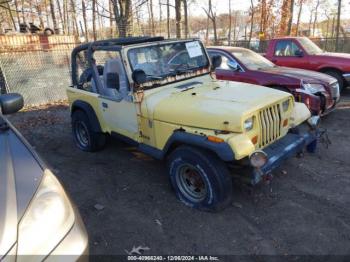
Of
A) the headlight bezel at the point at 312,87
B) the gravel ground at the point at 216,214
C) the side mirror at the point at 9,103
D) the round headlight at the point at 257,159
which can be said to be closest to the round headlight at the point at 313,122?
the gravel ground at the point at 216,214

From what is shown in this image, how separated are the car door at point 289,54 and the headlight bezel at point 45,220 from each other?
8491 mm

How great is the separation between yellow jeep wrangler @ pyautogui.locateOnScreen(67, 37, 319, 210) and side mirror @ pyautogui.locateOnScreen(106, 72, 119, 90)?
1 centimetres

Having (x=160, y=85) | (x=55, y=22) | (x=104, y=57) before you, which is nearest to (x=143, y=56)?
(x=160, y=85)

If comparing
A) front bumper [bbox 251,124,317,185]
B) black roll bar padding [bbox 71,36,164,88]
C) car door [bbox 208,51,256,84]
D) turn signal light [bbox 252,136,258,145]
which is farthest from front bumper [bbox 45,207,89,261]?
car door [bbox 208,51,256,84]

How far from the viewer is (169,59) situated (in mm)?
4535

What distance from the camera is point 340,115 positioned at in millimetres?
7242

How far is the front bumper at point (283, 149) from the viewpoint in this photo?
11.1 feet

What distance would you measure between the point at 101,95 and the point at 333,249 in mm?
3654

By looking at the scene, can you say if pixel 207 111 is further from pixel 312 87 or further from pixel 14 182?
pixel 312 87

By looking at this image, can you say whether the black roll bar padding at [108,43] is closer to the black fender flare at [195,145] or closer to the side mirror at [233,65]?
the black fender flare at [195,145]

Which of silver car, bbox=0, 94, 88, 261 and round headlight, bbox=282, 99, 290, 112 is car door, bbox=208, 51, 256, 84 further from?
silver car, bbox=0, 94, 88, 261

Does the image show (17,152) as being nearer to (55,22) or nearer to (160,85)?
(160,85)

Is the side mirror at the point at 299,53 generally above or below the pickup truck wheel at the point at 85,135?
above

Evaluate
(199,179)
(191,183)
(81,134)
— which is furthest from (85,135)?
(199,179)
